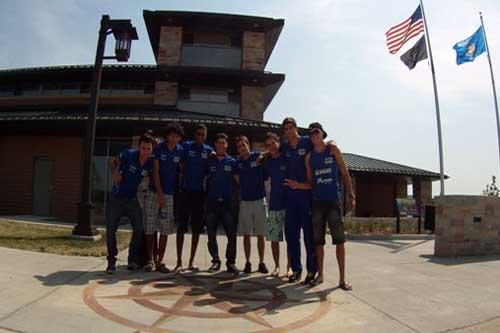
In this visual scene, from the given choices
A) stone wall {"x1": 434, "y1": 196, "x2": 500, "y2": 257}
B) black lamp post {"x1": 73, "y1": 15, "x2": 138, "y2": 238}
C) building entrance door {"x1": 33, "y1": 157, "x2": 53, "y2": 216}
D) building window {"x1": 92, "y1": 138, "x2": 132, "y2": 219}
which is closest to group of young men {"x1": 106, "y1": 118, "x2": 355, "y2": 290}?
black lamp post {"x1": 73, "y1": 15, "x2": 138, "y2": 238}

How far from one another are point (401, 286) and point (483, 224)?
4.37 metres

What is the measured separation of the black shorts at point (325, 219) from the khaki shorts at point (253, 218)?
2.79 ft

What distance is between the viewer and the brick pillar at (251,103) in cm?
1798

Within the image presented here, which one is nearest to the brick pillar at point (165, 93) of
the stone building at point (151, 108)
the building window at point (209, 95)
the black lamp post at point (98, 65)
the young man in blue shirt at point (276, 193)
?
the stone building at point (151, 108)

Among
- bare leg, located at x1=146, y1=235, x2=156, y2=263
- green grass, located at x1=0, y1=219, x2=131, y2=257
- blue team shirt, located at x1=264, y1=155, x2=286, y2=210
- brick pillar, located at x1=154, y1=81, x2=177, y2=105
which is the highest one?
brick pillar, located at x1=154, y1=81, x2=177, y2=105

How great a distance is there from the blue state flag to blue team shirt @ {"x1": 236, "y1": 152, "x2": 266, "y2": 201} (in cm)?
1587

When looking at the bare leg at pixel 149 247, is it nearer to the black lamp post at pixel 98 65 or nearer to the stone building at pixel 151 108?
the black lamp post at pixel 98 65

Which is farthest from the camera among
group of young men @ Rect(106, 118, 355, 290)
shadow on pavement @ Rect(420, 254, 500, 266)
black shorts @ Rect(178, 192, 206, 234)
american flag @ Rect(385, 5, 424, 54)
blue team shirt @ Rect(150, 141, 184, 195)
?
american flag @ Rect(385, 5, 424, 54)

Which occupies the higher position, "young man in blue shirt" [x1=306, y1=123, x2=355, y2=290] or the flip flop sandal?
"young man in blue shirt" [x1=306, y1=123, x2=355, y2=290]

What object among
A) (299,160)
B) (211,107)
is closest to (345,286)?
(299,160)

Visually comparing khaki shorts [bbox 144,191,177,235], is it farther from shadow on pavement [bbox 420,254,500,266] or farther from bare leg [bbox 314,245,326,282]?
shadow on pavement [bbox 420,254,500,266]

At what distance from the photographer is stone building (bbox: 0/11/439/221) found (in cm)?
1459

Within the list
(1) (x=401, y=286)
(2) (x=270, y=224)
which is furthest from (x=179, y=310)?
(1) (x=401, y=286)

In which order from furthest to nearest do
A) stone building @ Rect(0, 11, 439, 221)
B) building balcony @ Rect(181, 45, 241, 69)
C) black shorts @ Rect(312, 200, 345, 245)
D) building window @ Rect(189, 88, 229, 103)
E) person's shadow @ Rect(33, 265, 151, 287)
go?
building balcony @ Rect(181, 45, 241, 69) < building window @ Rect(189, 88, 229, 103) < stone building @ Rect(0, 11, 439, 221) < black shorts @ Rect(312, 200, 345, 245) < person's shadow @ Rect(33, 265, 151, 287)
